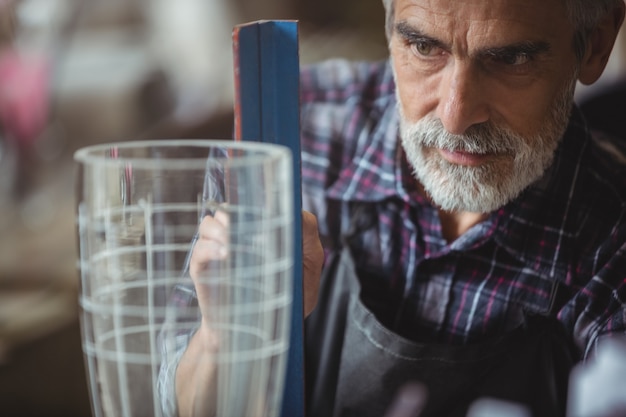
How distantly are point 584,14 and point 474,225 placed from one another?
0.30m

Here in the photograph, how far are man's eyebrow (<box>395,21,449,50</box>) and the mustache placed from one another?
88 millimetres

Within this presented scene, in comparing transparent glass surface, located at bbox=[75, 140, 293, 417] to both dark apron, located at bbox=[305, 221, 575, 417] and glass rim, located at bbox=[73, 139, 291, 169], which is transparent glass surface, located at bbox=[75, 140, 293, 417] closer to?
glass rim, located at bbox=[73, 139, 291, 169]

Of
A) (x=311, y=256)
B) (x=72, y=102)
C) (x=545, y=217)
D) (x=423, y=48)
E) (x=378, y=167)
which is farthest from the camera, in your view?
(x=72, y=102)

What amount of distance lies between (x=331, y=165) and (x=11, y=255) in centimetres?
143

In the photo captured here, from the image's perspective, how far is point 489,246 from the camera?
110 centimetres

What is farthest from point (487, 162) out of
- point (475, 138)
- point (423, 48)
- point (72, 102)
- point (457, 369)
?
point (72, 102)

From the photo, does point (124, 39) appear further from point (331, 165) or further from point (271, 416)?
point (271, 416)

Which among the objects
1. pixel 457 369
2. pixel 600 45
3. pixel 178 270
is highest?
pixel 600 45

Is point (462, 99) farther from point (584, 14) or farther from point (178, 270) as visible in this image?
point (178, 270)

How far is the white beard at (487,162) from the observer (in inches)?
38.0

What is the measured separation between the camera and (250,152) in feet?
2.03

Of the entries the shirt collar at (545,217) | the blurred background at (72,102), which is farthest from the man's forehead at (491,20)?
the blurred background at (72,102)

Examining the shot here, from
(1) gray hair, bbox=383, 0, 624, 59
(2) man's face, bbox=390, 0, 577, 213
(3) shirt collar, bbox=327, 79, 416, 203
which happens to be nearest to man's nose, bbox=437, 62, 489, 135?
(2) man's face, bbox=390, 0, 577, 213

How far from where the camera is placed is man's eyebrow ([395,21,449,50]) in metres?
0.94
